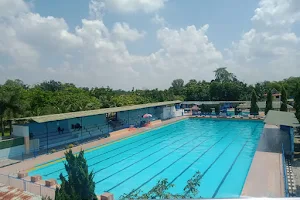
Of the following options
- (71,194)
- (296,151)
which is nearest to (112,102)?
(296,151)

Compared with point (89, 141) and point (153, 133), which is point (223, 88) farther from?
point (89, 141)

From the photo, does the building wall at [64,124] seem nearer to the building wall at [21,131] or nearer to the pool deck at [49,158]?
the building wall at [21,131]

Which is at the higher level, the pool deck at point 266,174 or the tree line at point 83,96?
the tree line at point 83,96

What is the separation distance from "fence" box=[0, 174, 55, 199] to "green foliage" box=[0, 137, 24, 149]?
14.6 feet

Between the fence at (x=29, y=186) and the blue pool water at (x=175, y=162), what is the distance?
7.69 ft

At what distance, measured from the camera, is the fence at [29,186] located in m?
8.43

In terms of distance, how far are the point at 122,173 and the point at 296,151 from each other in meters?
10.1

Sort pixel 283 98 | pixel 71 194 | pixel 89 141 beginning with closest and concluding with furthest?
pixel 71 194 < pixel 89 141 < pixel 283 98

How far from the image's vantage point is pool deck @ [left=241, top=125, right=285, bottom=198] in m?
8.88

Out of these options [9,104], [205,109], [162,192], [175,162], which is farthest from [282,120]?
[205,109]

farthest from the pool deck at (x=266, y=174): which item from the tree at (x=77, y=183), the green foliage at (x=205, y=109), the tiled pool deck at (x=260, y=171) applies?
the green foliage at (x=205, y=109)

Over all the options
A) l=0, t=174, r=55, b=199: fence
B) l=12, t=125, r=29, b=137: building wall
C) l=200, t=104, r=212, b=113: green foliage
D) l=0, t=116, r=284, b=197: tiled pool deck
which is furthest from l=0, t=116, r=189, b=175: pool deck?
l=200, t=104, r=212, b=113: green foliage

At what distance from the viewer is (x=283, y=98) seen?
28.1 m

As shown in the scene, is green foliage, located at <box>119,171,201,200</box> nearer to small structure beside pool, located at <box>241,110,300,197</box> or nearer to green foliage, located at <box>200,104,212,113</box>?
small structure beside pool, located at <box>241,110,300,197</box>
